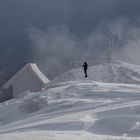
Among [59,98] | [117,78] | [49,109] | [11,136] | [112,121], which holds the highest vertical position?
[117,78]

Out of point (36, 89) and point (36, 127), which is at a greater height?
point (36, 89)

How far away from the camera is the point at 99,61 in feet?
117

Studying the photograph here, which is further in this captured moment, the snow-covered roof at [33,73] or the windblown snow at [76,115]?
the snow-covered roof at [33,73]

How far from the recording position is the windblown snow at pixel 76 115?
7383mm

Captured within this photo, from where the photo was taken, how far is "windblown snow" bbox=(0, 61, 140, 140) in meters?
7.38

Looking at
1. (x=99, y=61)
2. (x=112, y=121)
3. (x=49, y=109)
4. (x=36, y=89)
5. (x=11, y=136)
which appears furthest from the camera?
(x=99, y=61)

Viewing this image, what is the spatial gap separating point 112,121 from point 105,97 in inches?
199

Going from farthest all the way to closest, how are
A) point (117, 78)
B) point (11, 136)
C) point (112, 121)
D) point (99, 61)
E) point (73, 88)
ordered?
point (99, 61) → point (117, 78) → point (73, 88) → point (112, 121) → point (11, 136)

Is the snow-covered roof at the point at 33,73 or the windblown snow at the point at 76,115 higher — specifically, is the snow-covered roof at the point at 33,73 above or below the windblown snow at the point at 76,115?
above

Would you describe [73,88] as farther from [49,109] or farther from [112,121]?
[112,121]

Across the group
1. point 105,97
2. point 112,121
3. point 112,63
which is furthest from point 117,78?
point 112,121

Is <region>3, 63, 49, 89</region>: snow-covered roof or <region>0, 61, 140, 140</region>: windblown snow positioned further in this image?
<region>3, 63, 49, 89</region>: snow-covered roof

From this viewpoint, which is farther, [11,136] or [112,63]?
[112,63]

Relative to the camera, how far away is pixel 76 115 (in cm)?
928
